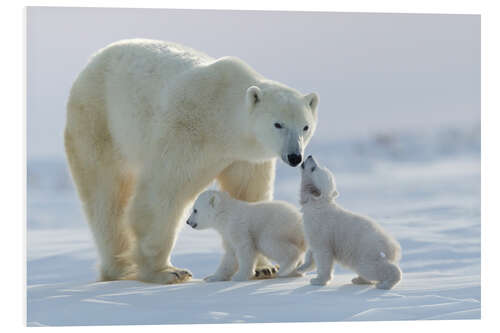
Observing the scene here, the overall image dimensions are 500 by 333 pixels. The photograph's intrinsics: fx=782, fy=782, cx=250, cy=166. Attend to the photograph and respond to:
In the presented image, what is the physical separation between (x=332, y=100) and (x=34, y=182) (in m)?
2.48

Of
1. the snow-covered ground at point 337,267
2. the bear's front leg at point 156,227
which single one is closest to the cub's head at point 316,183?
the snow-covered ground at point 337,267

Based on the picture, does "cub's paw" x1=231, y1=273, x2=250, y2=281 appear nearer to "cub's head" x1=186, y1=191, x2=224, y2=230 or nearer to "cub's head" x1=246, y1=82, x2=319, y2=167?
"cub's head" x1=186, y1=191, x2=224, y2=230

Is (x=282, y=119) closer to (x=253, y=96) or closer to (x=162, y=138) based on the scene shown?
(x=253, y=96)

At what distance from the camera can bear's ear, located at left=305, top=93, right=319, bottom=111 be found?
520cm

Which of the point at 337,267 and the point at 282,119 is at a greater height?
the point at 282,119

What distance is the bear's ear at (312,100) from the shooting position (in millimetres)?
5195

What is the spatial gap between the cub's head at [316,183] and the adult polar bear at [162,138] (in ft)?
0.50

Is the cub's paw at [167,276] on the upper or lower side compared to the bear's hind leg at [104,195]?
lower

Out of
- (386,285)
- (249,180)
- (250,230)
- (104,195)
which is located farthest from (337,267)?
(386,285)

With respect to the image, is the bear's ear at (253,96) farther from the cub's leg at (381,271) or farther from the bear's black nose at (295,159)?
the cub's leg at (381,271)

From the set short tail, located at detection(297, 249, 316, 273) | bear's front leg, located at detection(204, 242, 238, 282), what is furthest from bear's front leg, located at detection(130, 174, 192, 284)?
short tail, located at detection(297, 249, 316, 273)

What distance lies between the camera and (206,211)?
5332 millimetres

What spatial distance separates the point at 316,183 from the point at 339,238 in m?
0.38

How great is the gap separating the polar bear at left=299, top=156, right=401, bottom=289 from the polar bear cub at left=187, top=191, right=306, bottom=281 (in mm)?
219
